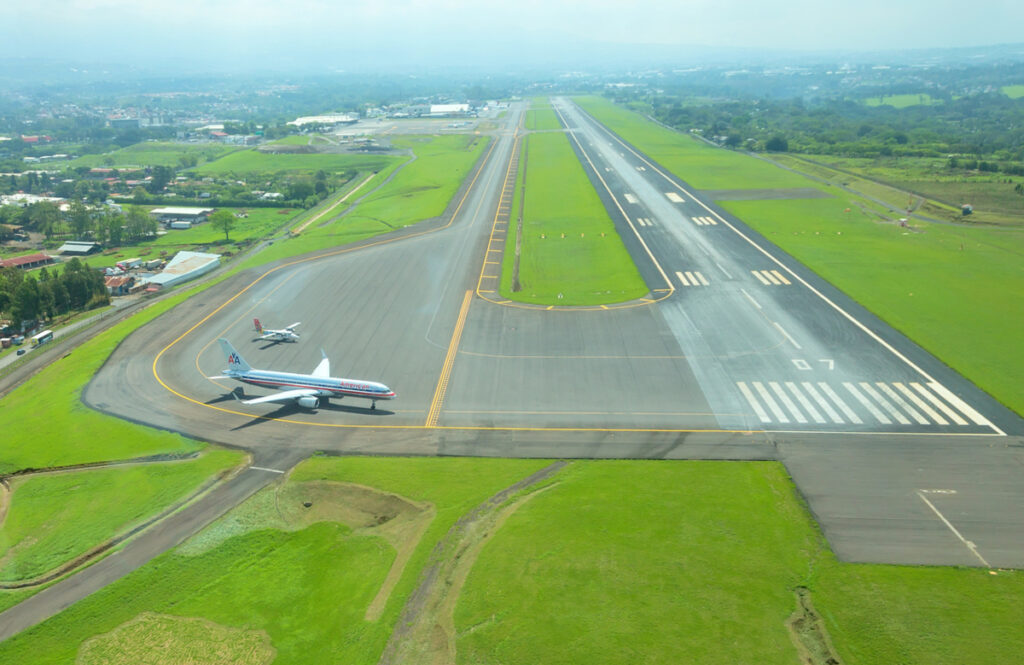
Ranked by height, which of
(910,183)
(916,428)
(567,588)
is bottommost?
(567,588)

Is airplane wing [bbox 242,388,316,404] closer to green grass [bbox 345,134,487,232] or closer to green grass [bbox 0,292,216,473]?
green grass [bbox 0,292,216,473]

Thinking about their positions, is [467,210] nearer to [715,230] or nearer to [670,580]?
[715,230]

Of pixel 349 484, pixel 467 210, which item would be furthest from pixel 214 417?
pixel 467 210

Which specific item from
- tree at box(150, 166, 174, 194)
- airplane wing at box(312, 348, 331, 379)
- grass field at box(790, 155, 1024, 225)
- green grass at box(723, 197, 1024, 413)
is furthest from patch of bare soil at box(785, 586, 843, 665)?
tree at box(150, 166, 174, 194)

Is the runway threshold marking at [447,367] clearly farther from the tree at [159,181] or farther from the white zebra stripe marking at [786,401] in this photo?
the tree at [159,181]

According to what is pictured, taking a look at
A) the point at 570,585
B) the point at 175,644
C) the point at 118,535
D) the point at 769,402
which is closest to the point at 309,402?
the point at 118,535

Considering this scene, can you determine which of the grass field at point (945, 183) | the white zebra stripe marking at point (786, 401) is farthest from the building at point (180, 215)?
the grass field at point (945, 183)
